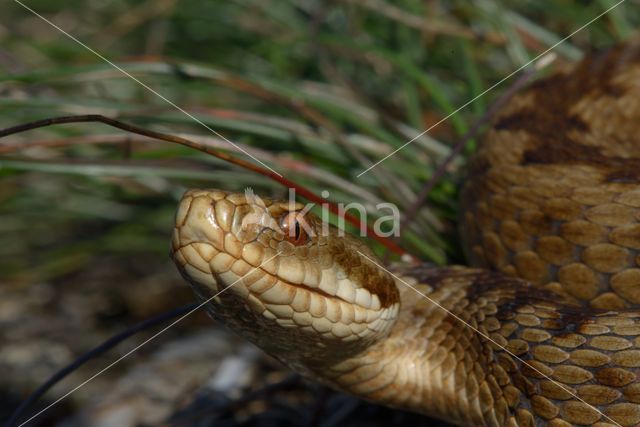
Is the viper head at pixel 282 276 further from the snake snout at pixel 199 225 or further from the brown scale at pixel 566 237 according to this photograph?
the brown scale at pixel 566 237

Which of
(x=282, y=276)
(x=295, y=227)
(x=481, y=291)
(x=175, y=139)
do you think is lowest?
(x=481, y=291)

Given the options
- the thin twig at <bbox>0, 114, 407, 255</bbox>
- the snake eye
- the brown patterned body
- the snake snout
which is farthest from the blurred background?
the snake snout

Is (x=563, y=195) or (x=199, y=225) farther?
(x=563, y=195)

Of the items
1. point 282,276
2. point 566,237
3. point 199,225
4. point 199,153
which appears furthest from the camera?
point 199,153

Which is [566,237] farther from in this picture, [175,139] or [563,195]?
[175,139]

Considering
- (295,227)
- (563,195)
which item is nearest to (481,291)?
(563,195)

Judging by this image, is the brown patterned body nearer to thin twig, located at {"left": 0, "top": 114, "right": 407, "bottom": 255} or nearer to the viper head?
thin twig, located at {"left": 0, "top": 114, "right": 407, "bottom": 255}

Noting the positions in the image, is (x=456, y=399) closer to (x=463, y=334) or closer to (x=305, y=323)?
(x=463, y=334)
